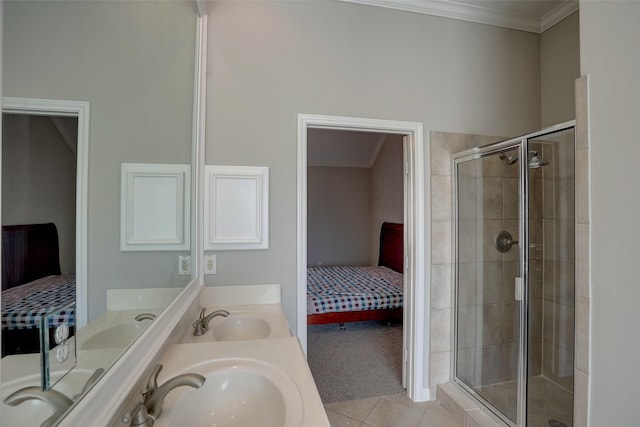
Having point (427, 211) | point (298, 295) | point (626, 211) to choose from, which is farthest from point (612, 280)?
point (298, 295)

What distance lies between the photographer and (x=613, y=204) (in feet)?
3.54

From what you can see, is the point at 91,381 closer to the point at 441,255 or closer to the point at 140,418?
the point at 140,418

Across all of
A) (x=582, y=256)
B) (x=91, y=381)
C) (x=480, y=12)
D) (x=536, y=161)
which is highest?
(x=480, y=12)

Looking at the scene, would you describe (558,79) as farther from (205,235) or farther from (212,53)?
(205,235)

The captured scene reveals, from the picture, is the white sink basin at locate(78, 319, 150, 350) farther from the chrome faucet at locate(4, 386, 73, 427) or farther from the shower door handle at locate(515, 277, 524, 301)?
the shower door handle at locate(515, 277, 524, 301)

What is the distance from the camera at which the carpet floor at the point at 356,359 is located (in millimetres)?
2277

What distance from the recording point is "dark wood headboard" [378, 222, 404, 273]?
4.30 m

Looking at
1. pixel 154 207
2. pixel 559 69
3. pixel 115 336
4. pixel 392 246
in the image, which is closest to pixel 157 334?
pixel 115 336

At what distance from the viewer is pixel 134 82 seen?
37.2 inches

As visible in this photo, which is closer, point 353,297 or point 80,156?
point 80,156

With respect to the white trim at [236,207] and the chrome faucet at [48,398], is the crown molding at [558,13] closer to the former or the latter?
the white trim at [236,207]

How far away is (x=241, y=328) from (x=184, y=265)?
1.54ft

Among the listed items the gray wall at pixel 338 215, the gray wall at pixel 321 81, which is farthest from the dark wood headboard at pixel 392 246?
the gray wall at pixel 321 81

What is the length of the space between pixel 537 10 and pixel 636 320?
2.40 meters
